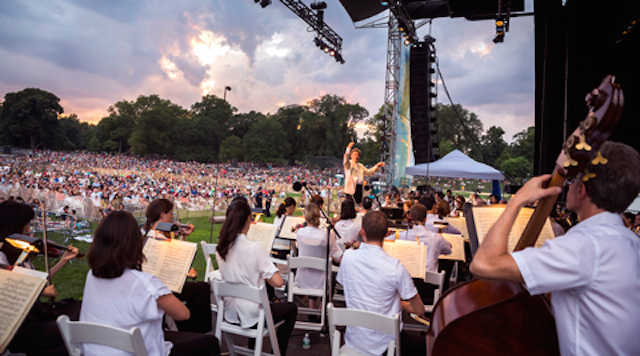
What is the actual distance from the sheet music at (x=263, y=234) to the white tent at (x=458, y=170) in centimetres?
879

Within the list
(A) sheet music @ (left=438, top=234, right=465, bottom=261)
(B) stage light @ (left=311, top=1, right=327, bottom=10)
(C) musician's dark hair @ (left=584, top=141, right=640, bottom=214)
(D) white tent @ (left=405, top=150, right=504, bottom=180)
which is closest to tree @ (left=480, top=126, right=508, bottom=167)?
(D) white tent @ (left=405, top=150, right=504, bottom=180)

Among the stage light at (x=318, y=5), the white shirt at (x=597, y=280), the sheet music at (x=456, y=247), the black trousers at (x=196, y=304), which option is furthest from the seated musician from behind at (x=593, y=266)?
the stage light at (x=318, y=5)

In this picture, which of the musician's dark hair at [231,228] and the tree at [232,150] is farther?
the tree at [232,150]

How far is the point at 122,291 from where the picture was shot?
2.19 metres

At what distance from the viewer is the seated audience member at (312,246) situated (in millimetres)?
4383

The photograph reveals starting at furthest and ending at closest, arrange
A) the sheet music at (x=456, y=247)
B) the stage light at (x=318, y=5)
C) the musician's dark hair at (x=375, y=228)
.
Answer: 1. the stage light at (x=318, y=5)
2. the sheet music at (x=456, y=247)
3. the musician's dark hair at (x=375, y=228)

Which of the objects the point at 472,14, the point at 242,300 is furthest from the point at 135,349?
the point at 472,14

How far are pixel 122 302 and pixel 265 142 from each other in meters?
55.6

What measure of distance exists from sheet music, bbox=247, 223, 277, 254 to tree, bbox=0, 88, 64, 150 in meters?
51.8

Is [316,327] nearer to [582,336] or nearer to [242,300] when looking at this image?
[242,300]

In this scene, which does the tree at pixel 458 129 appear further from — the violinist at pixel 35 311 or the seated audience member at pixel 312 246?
the violinist at pixel 35 311

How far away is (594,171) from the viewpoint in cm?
119

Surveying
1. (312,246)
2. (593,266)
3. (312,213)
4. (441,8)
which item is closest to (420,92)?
(441,8)

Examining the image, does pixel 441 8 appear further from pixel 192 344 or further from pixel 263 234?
pixel 192 344
